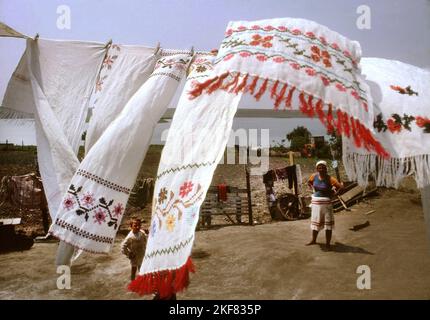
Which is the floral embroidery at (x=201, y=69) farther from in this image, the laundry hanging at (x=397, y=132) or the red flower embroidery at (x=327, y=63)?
the laundry hanging at (x=397, y=132)

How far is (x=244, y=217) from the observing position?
27.2 feet

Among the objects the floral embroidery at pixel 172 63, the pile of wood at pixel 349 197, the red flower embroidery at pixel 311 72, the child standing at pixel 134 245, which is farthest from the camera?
the pile of wood at pixel 349 197

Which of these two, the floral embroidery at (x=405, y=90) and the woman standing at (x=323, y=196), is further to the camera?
the woman standing at (x=323, y=196)

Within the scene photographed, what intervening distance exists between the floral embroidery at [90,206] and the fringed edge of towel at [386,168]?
1260 millimetres

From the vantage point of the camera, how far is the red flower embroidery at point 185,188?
1.56 meters

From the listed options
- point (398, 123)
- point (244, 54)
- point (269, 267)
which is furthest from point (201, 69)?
point (269, 267)

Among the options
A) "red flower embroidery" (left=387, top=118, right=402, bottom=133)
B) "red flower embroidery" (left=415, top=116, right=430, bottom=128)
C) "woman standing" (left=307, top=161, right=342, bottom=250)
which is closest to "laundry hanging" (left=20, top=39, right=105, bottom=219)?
"red flower embroidery" (left=387, top=118, right=402, bottom=133)

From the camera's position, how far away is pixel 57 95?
205cm

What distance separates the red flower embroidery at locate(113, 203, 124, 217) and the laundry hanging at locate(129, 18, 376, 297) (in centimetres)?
23

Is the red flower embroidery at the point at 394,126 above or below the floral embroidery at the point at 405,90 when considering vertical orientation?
below

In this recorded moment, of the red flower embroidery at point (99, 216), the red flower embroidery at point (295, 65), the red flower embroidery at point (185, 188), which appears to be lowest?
the red flower embroidery at point (99, 216)

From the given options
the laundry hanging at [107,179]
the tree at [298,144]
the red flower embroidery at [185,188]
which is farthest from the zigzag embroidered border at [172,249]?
the tree at [298,144]
